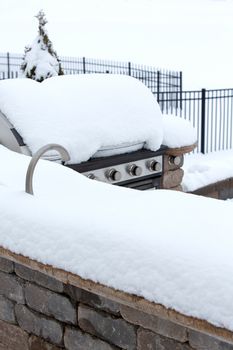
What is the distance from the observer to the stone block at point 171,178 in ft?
25.0

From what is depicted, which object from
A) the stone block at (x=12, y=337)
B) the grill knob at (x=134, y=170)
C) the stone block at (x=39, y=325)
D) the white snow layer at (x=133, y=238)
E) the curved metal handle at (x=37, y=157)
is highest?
the curved metal handle at (x=37, y=157)

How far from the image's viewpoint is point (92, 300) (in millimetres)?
3352

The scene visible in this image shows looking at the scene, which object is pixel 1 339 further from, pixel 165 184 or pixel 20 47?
pixel 20 47

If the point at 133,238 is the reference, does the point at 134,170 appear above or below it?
below

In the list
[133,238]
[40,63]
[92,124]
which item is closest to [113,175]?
[92,124]

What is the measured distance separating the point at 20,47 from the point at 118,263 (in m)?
36.5

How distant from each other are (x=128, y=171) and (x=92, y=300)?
3.41 m

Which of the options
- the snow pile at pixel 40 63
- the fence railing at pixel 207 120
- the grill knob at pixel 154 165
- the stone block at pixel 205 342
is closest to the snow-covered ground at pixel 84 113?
the grill knob at pixel 154 165

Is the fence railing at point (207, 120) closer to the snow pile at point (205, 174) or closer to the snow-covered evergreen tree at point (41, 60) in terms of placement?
the snow-covered evergreen tree at point (41, 60)

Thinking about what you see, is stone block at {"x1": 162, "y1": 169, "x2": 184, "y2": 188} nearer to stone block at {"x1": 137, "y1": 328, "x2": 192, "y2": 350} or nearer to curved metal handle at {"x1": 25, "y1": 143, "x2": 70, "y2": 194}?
curved metal handle at {"x1": 25, "y1": 143, "x2": 70, "y2": 194}

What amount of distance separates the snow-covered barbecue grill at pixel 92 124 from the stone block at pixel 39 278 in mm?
2074

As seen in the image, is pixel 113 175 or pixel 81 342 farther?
pixel 113 175

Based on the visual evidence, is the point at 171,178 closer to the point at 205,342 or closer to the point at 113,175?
the point at 113,175

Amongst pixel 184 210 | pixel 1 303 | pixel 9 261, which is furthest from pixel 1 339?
pixel 184 210
